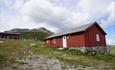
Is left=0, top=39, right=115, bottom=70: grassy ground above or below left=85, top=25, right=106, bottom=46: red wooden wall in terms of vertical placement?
below

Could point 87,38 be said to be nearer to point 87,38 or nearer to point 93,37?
point 87,38

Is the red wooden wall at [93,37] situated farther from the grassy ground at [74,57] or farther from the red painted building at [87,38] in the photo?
the grassy ground at [74,57]

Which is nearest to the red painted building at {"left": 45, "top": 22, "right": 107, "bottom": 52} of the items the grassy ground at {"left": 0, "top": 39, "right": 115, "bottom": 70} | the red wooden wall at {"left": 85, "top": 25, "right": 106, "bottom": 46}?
the red wooden wall at {"left": 85, "top": 25, "right": 106, "bottom": 46}

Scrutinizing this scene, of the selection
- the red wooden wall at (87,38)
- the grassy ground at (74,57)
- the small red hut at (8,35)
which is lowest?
the grassy ground at (74,57)

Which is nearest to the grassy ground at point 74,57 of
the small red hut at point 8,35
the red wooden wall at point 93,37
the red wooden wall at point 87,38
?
the red wooden wall at point 87,38

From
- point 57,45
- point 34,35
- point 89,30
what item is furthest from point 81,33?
point 34,35

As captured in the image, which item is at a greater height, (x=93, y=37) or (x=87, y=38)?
(x=93, y=37)

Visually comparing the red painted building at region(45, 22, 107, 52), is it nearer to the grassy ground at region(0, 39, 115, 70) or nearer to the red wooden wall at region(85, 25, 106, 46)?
the red wooden wall at region(85, 25, 106, 46)

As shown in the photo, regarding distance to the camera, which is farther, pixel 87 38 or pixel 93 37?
pixel 93 37

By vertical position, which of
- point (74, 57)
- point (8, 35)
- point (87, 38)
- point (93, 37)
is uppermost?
point (8, 35)

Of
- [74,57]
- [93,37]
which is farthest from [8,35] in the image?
[74,57]

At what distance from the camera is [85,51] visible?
3659 centimetres

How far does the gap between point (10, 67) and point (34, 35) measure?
75.4 m

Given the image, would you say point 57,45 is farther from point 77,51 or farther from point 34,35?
point 34,35
